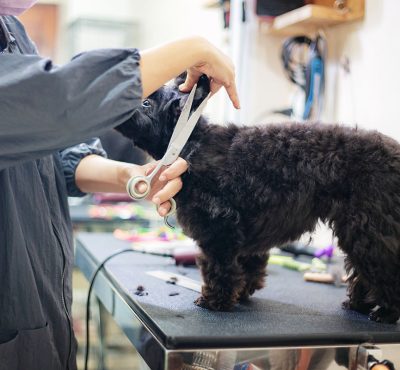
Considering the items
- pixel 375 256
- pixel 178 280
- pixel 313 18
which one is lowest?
pixel 178 280

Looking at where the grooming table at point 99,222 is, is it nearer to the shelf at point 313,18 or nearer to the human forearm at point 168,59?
the shelf at point 313,18

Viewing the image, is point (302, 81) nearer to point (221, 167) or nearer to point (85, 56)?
point (221, 167)

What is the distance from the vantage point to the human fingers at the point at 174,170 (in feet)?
3.31

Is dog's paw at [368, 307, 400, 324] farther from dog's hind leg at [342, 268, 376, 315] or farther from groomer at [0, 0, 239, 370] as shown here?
groomer at [0, 0, 239, 370]

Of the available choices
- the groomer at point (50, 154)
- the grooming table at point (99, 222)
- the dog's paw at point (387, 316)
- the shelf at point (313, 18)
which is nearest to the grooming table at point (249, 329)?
the dog's paw at point (387, 316)

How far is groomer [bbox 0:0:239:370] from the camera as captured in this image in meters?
0.75

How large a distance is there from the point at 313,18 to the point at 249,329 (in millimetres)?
1197

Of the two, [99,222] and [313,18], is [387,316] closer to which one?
[313,18]

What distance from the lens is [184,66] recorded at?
88cm

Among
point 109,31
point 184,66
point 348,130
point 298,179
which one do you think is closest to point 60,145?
point 184,66

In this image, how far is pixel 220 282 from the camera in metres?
1.05

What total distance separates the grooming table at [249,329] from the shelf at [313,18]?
915 millimetres

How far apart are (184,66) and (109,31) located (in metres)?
3.86

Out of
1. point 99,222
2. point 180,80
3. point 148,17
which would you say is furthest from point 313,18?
point 148,17
